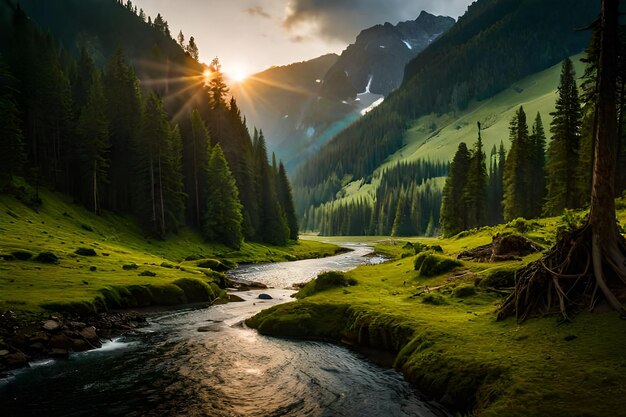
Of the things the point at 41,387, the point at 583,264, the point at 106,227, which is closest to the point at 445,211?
the point at 106,227

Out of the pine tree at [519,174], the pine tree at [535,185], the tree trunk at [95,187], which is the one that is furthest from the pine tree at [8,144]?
the pine tree at [535,185]

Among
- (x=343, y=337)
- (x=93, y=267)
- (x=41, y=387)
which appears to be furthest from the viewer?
(x=93, y=267)

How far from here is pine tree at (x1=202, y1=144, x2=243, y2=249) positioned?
8231 cm

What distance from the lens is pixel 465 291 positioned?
24453mm

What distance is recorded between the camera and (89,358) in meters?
20.8

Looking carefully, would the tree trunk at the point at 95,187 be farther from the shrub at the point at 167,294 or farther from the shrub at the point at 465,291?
the shrub at the point at 465,291

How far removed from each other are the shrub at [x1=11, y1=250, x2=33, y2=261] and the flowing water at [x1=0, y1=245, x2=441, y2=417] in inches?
808

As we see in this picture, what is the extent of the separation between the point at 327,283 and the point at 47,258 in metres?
28.2

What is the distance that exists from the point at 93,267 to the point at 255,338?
2395 cm

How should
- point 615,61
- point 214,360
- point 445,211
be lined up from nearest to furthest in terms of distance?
1. point 615,61
2. point 214,360
3. point 445,211

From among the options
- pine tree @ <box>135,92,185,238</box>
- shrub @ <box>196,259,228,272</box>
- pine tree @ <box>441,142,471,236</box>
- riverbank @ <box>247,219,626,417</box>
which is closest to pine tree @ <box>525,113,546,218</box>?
pine tree @ <box>441,142,471,236</box>

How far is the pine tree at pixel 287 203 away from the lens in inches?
4963

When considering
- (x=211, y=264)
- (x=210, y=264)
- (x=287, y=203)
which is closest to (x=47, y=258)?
(x=210, y=264)

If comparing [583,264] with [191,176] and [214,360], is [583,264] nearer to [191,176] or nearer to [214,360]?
[214,360]
